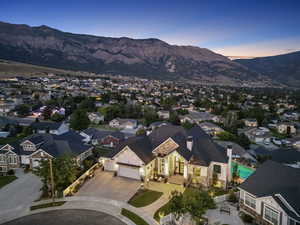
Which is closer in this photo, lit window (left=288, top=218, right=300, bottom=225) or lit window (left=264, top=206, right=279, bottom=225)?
lit window (left=288, top=218, right=300, bottom=225)

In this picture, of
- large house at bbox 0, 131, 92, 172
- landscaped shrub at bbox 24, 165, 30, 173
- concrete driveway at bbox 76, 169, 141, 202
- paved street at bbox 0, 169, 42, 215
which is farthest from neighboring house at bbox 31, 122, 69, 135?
concrete driveway at bbox 76, 169, 141, 202

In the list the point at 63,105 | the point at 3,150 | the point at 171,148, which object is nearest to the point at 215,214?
the point at 171,148

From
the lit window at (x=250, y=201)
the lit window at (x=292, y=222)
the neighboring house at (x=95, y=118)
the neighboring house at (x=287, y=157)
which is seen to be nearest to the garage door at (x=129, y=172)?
the lit window at (x=250, y=201)

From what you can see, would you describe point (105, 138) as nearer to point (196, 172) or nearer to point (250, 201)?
point (196, 172)

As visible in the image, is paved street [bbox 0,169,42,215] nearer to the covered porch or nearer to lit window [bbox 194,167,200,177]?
the covered porch

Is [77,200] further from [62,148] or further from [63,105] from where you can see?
[63,105]

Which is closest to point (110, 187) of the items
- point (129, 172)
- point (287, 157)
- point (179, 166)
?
point (129, 172)

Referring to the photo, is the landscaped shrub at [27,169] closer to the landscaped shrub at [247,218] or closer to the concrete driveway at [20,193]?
the concrete driveway at [20,193]
